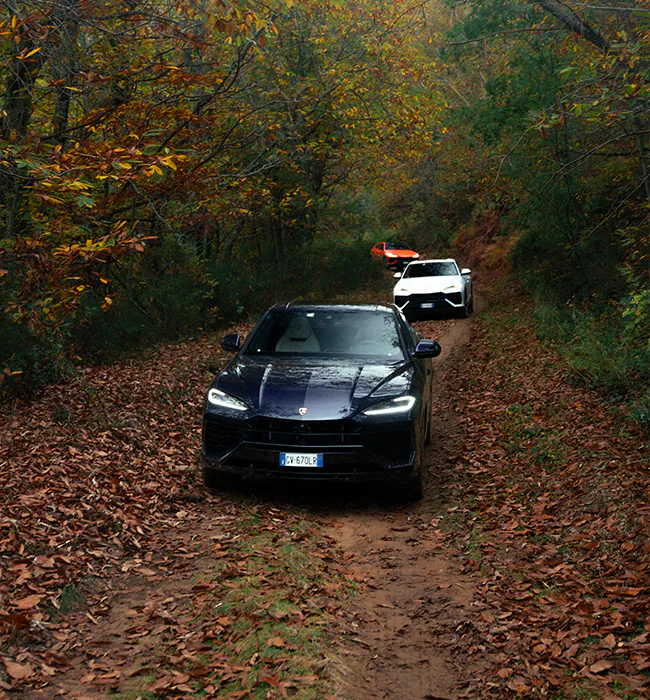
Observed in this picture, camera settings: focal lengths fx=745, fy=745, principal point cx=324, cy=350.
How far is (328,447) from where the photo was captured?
21.2 ft

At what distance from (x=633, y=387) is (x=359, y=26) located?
1304 cm

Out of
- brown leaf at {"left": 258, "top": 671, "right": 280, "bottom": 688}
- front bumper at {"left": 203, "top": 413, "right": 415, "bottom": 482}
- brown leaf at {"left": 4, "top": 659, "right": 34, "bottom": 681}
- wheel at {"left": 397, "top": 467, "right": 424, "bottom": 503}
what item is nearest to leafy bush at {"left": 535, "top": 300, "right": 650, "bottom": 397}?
wheel at {"left": 397, "top": 467, "right": 424, "bottom": 503}

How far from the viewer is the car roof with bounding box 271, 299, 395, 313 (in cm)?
844

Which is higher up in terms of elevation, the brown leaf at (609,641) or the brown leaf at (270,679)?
the brown leaf at (270,679)

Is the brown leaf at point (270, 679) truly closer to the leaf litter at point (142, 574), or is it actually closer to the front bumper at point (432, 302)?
the leaf litter at point (142, 574)

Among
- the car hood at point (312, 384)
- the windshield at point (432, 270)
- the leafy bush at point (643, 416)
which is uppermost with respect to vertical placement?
the car hood at point (312, 384)

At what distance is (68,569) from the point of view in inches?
206

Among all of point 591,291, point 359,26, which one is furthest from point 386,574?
point 359,26

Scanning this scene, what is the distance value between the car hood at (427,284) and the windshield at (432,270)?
12.5 inches

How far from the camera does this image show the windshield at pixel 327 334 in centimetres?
794

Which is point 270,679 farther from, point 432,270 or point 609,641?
point 432,270

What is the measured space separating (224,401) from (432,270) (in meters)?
15.4

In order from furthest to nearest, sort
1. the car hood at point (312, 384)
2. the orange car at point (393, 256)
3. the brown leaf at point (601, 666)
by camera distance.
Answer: the orange car at point (393, 256) < the car hood at point (312, 384) < the brown leaf at point (601, 666)

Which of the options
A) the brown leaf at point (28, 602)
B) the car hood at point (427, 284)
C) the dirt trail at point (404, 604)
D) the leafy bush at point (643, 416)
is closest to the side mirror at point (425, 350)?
the dirt trail at point (404, 604)
